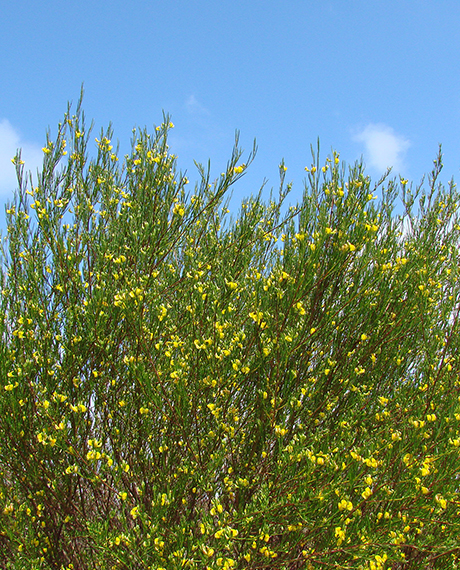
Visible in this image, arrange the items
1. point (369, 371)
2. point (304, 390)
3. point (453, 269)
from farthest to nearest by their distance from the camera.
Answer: point (453, 269), point (369, 371), point (304, 390)

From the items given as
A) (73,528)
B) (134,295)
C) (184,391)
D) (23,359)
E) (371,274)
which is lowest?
(73,528)

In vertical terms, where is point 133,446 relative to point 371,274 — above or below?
below

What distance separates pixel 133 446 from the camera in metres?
4.27

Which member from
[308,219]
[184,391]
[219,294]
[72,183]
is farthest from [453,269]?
[72,183]

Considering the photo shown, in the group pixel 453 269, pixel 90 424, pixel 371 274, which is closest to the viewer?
pixel 90 424

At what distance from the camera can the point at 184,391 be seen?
143 inches

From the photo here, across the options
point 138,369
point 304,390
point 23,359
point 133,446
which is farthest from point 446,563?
point 23,359

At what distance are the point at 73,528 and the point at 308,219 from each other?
3.74 meters

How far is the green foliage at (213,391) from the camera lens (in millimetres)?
3549

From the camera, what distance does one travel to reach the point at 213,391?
157 inches

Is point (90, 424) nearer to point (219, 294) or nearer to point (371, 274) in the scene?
point (219, 294)

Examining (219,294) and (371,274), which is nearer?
(219,294)

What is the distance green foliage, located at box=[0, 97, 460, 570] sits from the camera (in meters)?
3.55

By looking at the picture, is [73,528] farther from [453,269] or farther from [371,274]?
[453,269]
